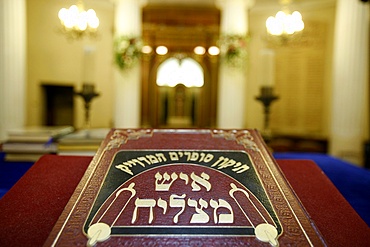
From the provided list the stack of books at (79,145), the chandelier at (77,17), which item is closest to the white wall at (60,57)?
the chandelier at (77,17)

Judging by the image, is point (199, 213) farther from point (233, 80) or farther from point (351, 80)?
point (233, 80)

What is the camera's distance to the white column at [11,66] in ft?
14.6

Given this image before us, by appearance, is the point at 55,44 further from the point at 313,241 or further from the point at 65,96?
the point at 313,241

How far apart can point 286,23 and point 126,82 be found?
11.0 feet

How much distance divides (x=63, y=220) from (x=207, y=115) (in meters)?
7.47

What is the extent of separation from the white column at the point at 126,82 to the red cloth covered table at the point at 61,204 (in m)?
5.35

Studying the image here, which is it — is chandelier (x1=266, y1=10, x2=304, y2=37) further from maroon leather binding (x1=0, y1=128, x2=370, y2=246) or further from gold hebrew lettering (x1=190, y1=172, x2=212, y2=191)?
gold hebrew lettering (x1=190, y1=172, x2=212, y2=191)

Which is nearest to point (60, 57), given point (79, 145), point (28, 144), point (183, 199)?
point (28, 144)

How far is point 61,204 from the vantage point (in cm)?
115

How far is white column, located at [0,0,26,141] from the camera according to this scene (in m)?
4.45

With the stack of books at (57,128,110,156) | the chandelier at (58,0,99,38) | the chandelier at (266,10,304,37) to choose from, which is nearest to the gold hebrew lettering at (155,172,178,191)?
the stack of books at (57,128,110,156)

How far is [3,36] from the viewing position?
446 cm

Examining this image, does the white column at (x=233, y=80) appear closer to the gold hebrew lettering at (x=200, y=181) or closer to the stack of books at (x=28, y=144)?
the stack of books at (x=28, y=144)

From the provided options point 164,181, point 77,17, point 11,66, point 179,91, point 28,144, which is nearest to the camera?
point 164,181
